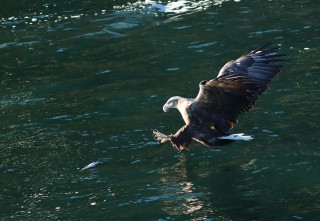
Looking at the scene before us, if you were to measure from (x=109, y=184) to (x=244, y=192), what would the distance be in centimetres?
176

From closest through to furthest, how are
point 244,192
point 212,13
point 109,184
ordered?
point 244,192 < point 109,184 < point 212,13

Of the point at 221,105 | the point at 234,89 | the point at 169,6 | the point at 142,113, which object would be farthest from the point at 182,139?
the point at 169,6

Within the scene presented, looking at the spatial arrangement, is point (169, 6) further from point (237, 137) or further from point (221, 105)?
point (237, 137)

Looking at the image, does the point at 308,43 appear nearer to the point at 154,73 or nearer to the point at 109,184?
the point at 154,73

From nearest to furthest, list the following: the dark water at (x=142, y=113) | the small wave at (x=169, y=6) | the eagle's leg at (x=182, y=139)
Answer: the dark water at (x=142, y=113), the eagle's leg at (x=182, y=139), the small wave at (x=169, y=6)

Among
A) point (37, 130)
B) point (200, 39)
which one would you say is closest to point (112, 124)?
point (37, 130)

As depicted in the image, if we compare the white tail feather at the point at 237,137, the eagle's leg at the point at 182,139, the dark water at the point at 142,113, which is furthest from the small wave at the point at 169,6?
the white tail feather at the point at 237,137

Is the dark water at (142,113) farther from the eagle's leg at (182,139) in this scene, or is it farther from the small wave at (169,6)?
the eagle's leg at (182,139)

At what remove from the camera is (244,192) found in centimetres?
1023

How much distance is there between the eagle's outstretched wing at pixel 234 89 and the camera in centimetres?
1066

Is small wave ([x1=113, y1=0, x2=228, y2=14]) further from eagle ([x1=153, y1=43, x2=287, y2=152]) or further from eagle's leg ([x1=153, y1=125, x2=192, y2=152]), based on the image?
eagle's leg ([x1=153, y1=125, x2=192, y2=152])

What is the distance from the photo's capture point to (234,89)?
10805 millimetres

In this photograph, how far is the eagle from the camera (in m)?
10.8

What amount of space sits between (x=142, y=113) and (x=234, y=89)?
3.22 meters
